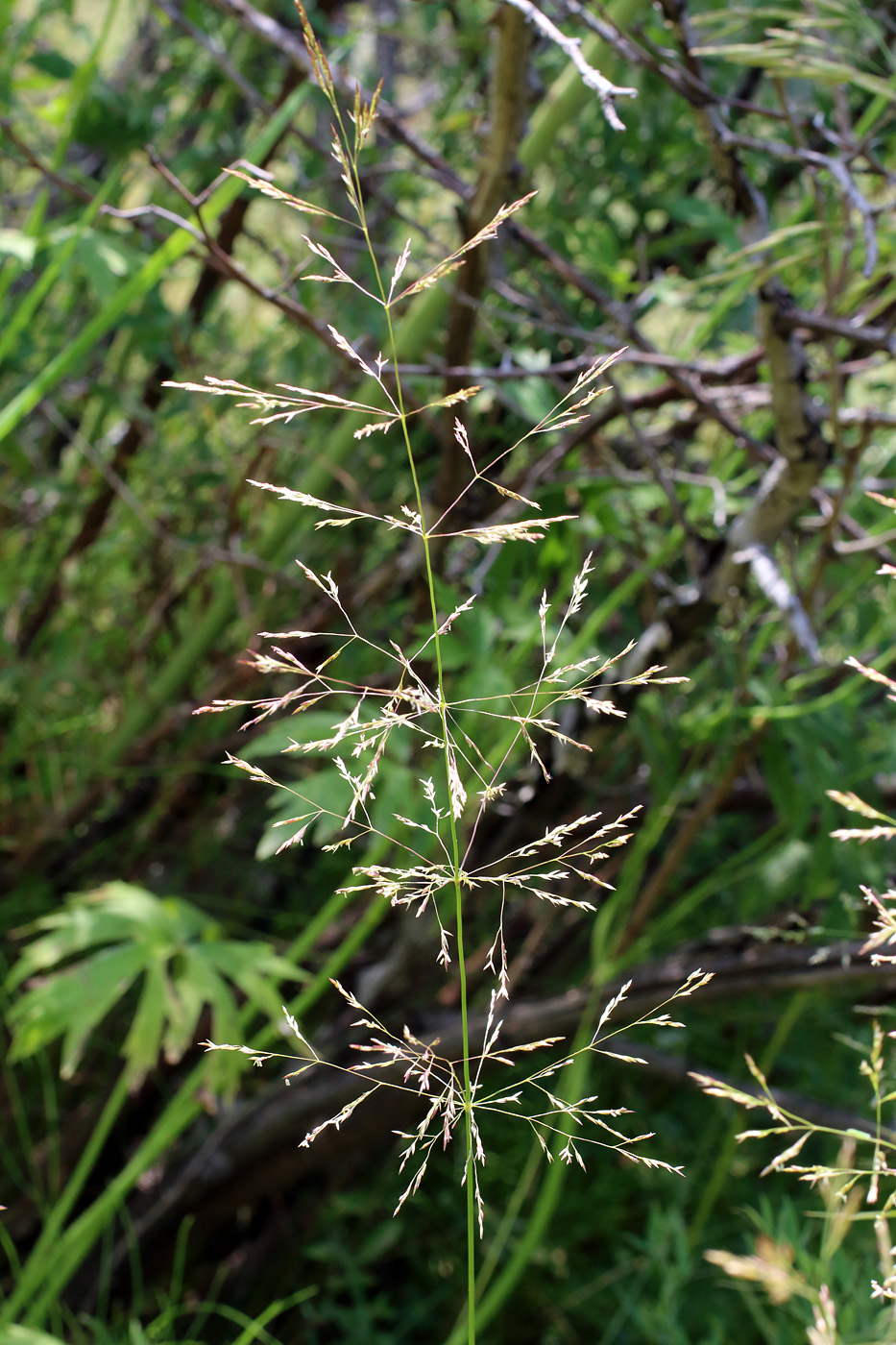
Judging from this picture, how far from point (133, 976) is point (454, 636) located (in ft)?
1.36

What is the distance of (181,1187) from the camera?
3.77 ft

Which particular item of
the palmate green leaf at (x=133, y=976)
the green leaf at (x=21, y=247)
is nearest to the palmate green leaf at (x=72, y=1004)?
the palmate green leaf at (x=133, y=976)

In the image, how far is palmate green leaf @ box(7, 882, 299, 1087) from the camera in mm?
900

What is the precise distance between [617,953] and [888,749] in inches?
13.2

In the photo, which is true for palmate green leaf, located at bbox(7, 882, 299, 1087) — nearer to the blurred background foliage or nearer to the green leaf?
the blurred background foliage

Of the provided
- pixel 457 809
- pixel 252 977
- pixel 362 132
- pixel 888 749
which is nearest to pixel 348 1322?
pixel 252 977

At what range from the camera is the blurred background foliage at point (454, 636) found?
2.96 feet

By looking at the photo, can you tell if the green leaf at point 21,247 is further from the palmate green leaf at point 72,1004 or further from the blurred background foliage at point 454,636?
the palmate green leaf at point 72,1004

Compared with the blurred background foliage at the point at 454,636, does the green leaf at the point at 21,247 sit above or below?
above

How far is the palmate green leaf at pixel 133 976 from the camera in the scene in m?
0.90

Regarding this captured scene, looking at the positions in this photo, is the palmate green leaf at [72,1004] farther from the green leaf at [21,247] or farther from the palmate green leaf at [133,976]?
the green leaf at [21,247]

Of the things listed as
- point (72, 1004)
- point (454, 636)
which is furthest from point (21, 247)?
point (72, 1004)

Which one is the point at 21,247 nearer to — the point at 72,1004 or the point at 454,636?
the point at 454,636

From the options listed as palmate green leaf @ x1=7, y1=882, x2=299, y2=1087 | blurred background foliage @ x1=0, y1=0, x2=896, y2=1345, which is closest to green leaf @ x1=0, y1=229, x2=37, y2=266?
blurred background foliage @ x1=0, y1=0, x2=896, y2=1345
